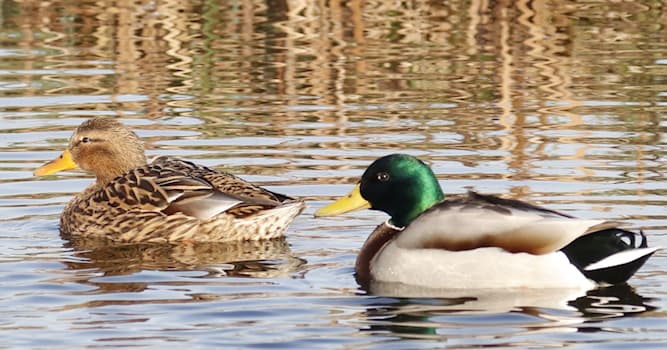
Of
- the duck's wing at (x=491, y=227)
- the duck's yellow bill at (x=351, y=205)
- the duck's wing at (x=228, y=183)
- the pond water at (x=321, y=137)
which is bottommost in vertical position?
the pond water at (x=321, y=137)

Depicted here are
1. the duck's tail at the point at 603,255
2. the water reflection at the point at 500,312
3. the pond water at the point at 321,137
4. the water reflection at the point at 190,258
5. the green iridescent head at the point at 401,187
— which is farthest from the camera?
the water reflection at the point at 190,258

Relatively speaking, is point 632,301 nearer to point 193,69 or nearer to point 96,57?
point 193,69

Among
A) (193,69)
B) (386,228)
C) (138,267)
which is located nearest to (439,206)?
(386,228)

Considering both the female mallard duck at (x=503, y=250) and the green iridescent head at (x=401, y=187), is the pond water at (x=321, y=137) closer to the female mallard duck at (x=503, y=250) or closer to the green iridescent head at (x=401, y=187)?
the female mallard duck at (x=503, y=250)

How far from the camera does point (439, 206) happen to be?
925cm

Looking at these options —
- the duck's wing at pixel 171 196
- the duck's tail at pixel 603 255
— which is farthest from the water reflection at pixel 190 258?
the duck's tail at pixel 603 255

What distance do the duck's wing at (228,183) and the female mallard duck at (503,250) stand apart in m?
1.61

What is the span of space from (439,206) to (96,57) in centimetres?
903

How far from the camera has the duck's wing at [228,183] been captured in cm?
1084

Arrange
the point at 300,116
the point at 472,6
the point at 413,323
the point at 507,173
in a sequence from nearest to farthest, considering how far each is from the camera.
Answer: the point at 413,323, the point at 507,173, the point at 300,116, the point at 472,6

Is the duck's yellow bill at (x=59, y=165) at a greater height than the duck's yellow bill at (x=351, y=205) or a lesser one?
lesser

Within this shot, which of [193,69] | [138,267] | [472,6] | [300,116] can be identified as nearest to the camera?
[138,267]

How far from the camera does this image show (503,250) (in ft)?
29.7

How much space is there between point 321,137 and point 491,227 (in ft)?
15.2
